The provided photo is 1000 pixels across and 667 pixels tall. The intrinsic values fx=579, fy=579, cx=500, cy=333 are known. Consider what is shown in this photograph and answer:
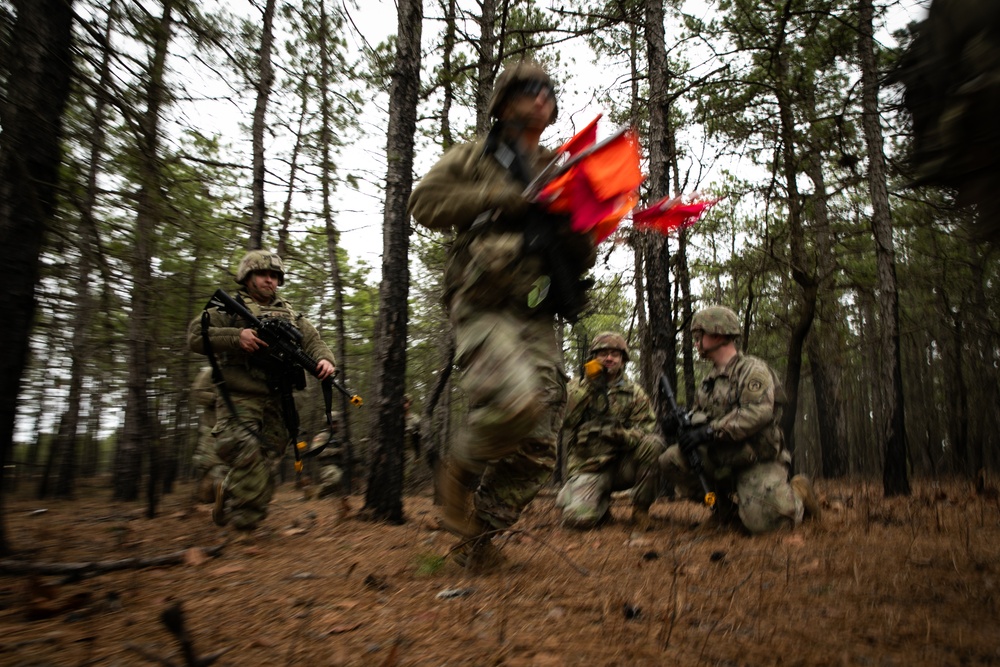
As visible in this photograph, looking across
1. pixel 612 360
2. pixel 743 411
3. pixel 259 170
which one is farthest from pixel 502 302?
pixel 259 170

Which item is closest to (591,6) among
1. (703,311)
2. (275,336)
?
(703,311)

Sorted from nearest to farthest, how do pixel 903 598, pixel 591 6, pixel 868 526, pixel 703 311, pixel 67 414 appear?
pixel 903 598, pixel 868 526, pixel 703 311, pixel 591 6, pixel 67 414

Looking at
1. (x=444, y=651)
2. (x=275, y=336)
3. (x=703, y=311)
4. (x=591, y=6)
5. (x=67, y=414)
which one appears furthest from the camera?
(x=67, y=414)

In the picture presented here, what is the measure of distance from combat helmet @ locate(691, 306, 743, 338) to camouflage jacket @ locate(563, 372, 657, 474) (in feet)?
4.52

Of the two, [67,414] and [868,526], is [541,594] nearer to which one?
[868,526]

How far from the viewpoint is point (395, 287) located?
5.01 meters

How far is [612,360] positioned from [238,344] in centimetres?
342

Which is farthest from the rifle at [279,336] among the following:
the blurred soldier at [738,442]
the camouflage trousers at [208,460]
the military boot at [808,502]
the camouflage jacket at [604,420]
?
the military boot at [808,502]

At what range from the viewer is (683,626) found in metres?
1.98

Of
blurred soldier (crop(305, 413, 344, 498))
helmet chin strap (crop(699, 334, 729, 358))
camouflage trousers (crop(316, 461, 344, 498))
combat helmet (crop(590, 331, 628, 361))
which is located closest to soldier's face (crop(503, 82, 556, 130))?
helmet chin strap (crop(699, 334, 729, 358))

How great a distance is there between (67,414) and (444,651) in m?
10.3

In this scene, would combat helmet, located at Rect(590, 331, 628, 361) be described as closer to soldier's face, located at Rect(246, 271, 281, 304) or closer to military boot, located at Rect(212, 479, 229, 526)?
soldier's face, located at Rect(246, 271, 281, 304)

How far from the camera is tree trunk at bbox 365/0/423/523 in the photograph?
4.90m

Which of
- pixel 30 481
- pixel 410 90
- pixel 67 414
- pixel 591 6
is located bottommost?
pixel 30 481
